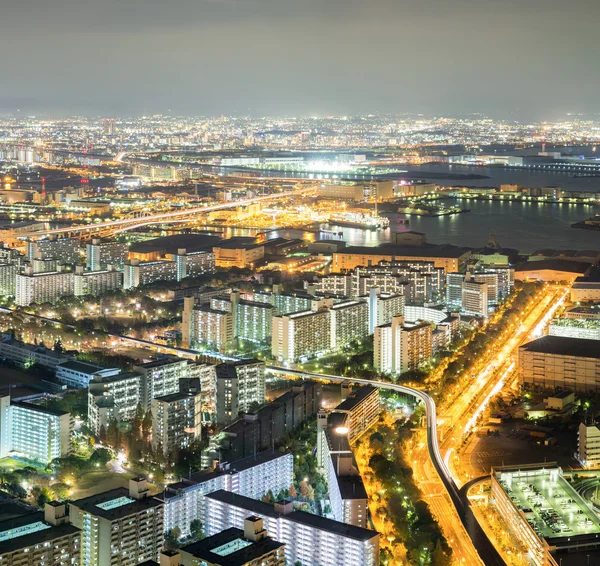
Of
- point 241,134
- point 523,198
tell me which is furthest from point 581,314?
point 241,134

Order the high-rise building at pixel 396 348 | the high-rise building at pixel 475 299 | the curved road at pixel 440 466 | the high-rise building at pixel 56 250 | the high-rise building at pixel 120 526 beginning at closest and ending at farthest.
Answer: the high-rise building at pixel 120 526 < the curved road at pixel 440 466 < the high-rise building at pixel 396 348 < the high-rise building at pixel 475 299 < the high-rise building at pixel 56 250

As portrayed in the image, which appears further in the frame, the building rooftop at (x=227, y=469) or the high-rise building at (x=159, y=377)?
the high-rise building at (x=159, y=377)

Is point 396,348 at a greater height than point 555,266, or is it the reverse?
point 555,266

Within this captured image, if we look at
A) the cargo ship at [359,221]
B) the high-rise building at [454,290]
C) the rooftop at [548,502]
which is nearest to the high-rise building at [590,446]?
the rooftop at [548,502]

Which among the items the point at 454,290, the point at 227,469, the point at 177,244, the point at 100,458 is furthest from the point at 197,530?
the point at 177,244

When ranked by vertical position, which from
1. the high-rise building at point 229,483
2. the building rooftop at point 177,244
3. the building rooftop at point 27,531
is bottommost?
the high-rise building at point 229,483

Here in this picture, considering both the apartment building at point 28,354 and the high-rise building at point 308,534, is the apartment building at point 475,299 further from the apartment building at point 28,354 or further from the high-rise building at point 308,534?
the high-rise building at point 308,534

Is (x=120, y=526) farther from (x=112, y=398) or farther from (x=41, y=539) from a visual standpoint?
(x=112, y=398)

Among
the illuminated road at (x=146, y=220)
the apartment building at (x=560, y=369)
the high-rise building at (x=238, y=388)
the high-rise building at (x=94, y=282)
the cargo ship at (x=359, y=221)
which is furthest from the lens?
the cargo ship at (x=359, y=221)
